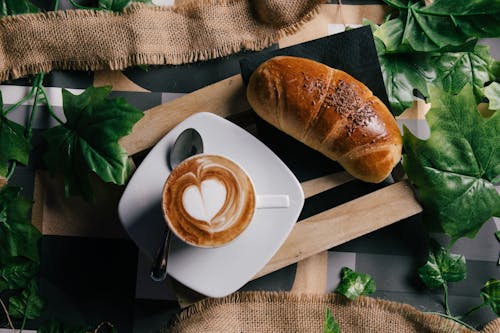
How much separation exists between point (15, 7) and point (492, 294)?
3.17 feet

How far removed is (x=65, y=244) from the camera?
3.75ft

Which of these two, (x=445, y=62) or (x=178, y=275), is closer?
(x=178, y=275)

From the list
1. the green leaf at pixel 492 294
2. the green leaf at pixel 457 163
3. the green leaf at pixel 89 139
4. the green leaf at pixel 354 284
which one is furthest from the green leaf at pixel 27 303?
the green leaf at pixel 492 294

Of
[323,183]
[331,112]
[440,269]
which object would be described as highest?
[331,112]

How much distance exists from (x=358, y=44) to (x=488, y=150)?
0.28 m

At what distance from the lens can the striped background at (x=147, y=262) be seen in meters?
1.14

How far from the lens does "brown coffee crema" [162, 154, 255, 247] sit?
98cm

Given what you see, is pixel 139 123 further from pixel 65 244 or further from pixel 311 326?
pixel 311 326

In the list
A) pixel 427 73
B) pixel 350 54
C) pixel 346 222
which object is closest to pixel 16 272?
pixel 346 222

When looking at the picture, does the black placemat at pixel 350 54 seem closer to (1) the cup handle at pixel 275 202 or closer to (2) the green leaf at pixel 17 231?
(1) the cup handle at pixel 275 202

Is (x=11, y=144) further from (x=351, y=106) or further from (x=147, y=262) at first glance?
(x=351, y=106)

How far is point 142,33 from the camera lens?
114 centimetres

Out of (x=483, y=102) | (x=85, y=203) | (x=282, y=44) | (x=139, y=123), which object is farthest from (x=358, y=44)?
(x=85, y=203)

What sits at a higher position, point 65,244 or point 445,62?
point 445,62
